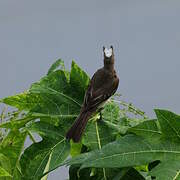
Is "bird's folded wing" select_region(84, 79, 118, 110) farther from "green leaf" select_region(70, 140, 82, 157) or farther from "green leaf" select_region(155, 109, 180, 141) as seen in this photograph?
"green leaf" select_region(155, 109, 180, 141)

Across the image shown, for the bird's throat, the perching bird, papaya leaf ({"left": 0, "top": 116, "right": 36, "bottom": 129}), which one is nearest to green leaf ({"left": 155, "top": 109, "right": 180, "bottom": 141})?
the perching bird

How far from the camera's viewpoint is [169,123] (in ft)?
6.18

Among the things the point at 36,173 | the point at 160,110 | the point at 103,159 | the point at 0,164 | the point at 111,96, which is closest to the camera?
the point at 103,159

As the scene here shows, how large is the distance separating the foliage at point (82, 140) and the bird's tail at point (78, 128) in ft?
0.11

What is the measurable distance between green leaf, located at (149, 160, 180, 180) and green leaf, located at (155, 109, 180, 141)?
0.13 m

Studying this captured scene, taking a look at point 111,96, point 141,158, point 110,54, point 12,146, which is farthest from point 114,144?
point 110,54

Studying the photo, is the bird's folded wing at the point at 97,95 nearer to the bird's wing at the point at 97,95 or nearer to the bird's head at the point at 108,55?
the bird's wing at the point at 97,95

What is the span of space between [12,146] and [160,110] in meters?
0.68

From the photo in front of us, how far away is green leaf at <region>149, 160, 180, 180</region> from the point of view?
1738 mm

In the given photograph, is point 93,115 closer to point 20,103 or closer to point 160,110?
point 20,103

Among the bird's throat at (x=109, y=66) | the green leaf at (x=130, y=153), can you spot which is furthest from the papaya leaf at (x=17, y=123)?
the bird's throat at (x=109, y=66)

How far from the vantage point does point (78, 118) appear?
2295 mm

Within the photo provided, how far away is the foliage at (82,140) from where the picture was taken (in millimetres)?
1805

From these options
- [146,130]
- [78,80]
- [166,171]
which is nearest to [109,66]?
[78,80]
